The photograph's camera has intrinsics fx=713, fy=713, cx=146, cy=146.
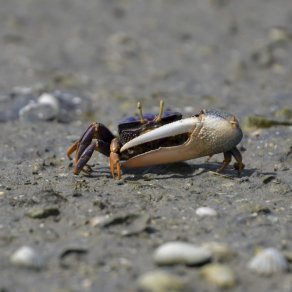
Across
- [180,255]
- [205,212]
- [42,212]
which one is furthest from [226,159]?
[180,255]

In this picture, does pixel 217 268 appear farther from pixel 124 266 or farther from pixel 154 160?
pixel 154 160

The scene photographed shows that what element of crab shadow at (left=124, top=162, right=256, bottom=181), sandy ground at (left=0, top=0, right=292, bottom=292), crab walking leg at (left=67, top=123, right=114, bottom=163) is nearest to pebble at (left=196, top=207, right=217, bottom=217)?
sandy ground at (left=0, top=0, right=292, bottom=292)

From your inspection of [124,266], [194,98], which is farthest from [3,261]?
[194,98]

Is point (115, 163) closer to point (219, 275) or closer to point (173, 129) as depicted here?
point (173, 129)

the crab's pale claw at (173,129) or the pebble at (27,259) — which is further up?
the crab's pale claw at (173,129)

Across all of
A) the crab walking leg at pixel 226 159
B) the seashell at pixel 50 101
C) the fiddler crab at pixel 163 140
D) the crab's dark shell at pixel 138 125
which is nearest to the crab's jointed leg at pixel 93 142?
the fiddler crab at pixel 163 140

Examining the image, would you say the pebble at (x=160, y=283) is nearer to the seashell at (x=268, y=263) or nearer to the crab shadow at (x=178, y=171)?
the seashell at (x=268, y=263)
